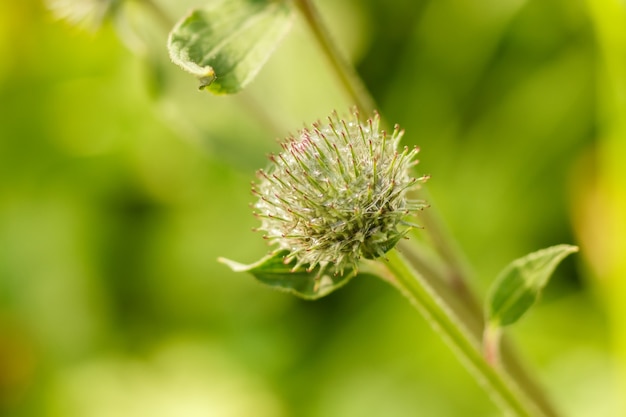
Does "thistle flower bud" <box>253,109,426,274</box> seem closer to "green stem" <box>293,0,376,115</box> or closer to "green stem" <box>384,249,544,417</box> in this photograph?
"green stem" <box>384,249,544,417</box>

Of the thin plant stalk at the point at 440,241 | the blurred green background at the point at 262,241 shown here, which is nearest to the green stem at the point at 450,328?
the thin plant stalk at the point at 440,241

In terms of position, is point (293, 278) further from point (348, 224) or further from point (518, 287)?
point (518, 287)

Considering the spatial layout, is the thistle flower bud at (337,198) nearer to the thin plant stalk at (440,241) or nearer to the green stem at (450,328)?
the green stem at (450,328)

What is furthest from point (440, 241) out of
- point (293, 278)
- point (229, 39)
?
point (229, 39)

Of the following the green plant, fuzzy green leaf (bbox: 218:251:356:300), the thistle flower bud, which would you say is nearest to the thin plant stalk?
the green plant

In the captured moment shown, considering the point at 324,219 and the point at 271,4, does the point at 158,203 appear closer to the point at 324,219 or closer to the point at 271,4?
the point at 271,4

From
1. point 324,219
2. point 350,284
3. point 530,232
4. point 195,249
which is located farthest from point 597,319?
point 324,219
